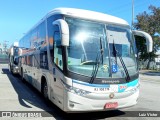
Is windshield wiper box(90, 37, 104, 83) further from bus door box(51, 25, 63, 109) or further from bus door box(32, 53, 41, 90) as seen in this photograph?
bus door box(32, 53, 41, 90)

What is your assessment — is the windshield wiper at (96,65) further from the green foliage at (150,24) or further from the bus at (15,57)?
the green foliage at (150,24)

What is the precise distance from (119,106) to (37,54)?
4.96 metres

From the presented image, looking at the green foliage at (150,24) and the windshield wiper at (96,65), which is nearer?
the windshield wiper at (96,65)

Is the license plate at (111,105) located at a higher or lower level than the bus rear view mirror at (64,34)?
lower

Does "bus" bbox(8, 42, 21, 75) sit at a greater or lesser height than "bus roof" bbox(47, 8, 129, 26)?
lesser

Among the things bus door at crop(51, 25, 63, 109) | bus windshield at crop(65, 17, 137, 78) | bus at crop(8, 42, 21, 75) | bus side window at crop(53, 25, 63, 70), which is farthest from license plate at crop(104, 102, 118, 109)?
bus at crop(8, 42, 21, 75)

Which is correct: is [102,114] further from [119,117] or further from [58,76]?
[58,76]

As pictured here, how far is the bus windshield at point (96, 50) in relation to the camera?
283 inches

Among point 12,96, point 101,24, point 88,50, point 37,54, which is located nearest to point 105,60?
point 88,50

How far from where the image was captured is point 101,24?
7.78 m

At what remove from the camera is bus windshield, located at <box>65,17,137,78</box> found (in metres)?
7.20

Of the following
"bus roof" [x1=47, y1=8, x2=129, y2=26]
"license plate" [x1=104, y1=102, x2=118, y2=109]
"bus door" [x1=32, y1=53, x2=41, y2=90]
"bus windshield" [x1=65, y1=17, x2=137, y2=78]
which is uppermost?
"bus roof" [x1=47, y1=8, x2=129, y2=26]

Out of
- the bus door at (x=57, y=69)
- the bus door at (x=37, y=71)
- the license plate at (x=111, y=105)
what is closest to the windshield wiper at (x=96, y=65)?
the license plate at (x=111, y=105)

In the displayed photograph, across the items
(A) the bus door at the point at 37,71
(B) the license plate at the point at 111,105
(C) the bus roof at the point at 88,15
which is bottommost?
(B) the license plate at the point at 111,105
